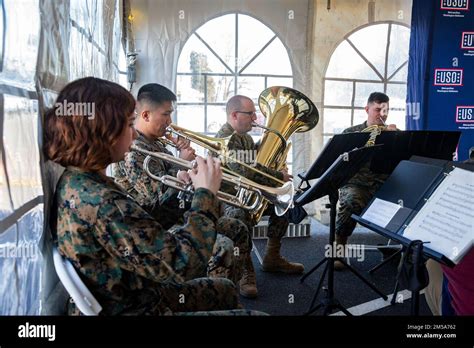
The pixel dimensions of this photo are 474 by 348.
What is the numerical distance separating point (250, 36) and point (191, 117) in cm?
59

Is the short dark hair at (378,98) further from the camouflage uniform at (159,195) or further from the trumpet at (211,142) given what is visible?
the camouflage uniform at (159,195)

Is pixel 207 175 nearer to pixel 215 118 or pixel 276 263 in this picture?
pixel 215 118

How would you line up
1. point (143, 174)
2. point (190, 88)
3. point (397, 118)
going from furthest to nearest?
point (397, 118) → point (190, 88) → point (143, 174)

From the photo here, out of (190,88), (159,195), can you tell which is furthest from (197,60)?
(159,195)

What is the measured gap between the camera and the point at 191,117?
7.59ft

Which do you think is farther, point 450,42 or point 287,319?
point 450,42

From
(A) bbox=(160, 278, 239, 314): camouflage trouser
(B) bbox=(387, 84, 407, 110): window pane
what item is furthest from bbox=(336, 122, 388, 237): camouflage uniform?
(A) bbox=(160, 278, 239, 314): camouflage trouser

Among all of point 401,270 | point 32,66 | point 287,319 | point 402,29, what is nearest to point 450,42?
point 402,29

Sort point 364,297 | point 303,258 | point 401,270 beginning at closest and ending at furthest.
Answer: point 401,270
point 364,297
point 303,258

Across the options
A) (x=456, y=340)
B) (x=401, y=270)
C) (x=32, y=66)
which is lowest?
(x=456, y=340)

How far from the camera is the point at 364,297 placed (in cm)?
219

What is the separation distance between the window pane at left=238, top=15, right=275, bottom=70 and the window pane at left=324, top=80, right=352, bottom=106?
0.95 metres

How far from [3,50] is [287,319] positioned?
3.53 ft

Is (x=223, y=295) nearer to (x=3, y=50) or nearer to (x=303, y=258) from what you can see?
(x=3, y=50)
